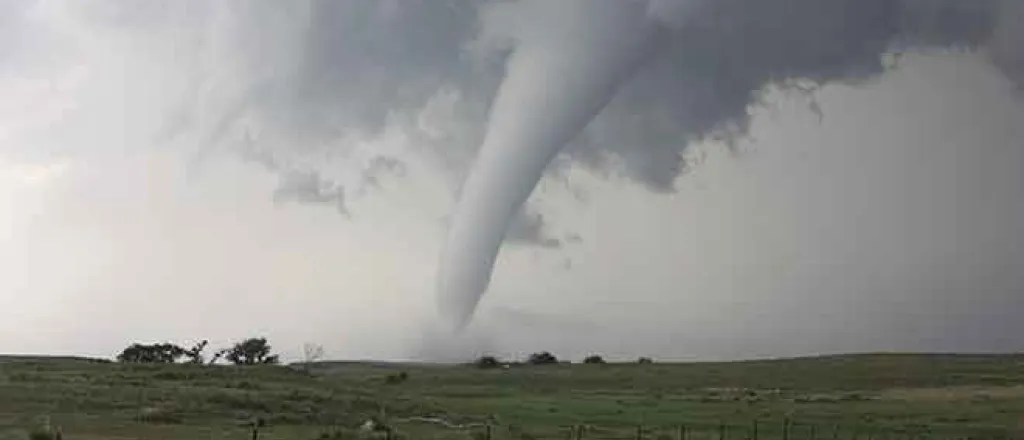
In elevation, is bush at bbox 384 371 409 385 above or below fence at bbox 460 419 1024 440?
above

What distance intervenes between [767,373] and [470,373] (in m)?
41.9

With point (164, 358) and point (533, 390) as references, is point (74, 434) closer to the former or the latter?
point (533, 390)

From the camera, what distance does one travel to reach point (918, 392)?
12475 centimetres

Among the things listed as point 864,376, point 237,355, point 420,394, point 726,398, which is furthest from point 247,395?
point 237,355

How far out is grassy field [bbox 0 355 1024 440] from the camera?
2264 inches

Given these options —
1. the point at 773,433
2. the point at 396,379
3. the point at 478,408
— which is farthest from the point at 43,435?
the point at 396,379

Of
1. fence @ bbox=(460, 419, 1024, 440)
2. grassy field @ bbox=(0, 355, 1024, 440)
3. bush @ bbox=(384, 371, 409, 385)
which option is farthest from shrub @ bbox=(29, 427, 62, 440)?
bush @ bbox=(384, 371, 409, 385)

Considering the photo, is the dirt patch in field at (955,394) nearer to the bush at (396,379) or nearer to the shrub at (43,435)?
the bush at (396,379)

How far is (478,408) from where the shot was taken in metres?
86.2

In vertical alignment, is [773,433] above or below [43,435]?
below

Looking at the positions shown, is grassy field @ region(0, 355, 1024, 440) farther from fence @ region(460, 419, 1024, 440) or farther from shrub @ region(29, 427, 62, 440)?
shrub @ region(29, 427, 62, 440)

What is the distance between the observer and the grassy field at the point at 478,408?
57.5 metres

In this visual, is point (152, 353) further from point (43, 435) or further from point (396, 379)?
point (43, 435)

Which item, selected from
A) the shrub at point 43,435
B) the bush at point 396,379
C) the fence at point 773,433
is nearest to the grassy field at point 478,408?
the fence at point 773,433
